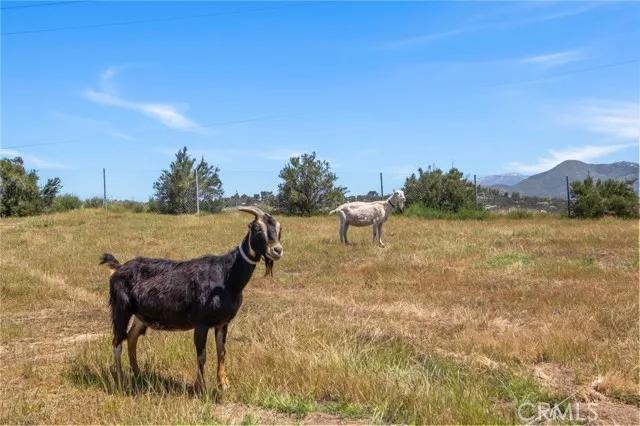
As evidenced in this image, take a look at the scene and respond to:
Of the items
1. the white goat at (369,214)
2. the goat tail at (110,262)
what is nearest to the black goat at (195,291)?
the goat tail at (110,262)

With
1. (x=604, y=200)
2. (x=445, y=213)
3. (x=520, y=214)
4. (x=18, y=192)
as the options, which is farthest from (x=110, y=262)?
(x=18, y=192)

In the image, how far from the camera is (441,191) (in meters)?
32.2

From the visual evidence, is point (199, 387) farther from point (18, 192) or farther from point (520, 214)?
point (18, 192)

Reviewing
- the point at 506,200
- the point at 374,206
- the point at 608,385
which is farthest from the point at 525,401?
the point at 506,200

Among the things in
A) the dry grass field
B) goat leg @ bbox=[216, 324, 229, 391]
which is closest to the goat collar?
goat leg @ bbox=[216, 324, 229, 391]

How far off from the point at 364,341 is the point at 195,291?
2412 mm

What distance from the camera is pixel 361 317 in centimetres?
959

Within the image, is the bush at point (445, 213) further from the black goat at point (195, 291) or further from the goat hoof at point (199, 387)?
the goat hoof at point (199, 387)

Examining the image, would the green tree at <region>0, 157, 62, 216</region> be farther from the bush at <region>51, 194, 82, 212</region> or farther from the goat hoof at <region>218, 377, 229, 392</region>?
the goat hoof at <region>218, 377, 229, 392</region>

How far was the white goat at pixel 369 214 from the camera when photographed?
19812mm

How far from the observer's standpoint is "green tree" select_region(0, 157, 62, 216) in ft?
107

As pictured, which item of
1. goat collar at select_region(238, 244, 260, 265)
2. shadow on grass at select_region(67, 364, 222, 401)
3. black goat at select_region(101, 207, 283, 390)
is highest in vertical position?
goat collar at select_region(238, 244, 260, 265)

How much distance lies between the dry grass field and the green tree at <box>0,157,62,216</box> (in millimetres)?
17813

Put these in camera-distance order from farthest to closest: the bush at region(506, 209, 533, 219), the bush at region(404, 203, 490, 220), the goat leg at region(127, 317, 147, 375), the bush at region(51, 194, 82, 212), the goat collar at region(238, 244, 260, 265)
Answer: the bush at region(51, 194, 82, 212), the bush at region(506, 209, 533, 219), the bush at region(404, 203, 490, 220), the goat leg at region(127, 317, 147, 375), the goat collar at region(238, 244, 260, 265)
